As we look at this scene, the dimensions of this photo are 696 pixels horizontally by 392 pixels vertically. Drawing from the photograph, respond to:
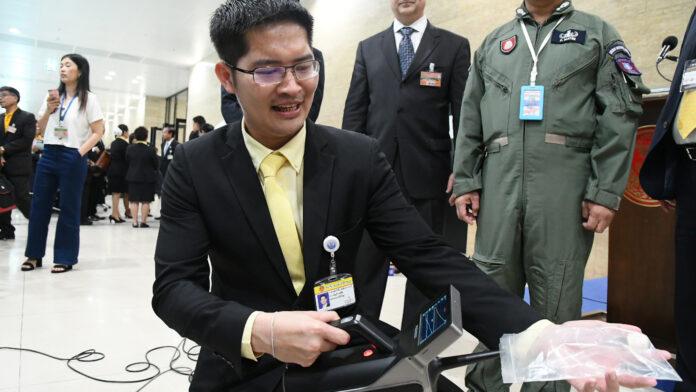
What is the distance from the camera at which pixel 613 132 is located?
58.2 inches

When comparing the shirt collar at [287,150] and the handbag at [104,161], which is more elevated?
the shirt collar at [287,150]

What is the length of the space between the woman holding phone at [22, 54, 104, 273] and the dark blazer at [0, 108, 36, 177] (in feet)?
4.36

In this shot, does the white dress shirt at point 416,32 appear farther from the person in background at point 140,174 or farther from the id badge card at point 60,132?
the person in background at point 140,174

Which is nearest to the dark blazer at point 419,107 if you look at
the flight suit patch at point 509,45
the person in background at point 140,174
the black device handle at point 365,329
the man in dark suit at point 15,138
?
the flight suit patch at point 509,45

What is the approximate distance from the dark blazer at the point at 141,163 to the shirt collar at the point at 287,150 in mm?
6286

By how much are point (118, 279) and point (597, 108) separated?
3.31m

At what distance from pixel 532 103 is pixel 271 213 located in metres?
1.00

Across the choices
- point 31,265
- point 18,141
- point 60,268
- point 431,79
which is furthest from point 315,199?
point 18,141

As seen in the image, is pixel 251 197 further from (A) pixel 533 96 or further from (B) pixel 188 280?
(A) pixel 533 96

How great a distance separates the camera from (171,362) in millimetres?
2039

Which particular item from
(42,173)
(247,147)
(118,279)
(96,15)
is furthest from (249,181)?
(96,15)

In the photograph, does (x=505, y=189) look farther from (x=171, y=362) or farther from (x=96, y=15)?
(x=96, y=15)

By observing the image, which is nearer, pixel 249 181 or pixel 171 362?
pixel 249 181

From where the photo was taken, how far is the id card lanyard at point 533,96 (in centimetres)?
155
